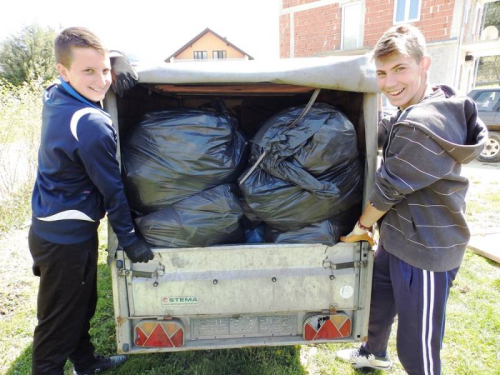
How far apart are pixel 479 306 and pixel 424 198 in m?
2.04

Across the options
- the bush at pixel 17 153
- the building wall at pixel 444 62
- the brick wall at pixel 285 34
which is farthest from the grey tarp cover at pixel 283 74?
the brick wall at pixel 285 34

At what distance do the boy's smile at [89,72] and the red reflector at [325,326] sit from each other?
1.65 m

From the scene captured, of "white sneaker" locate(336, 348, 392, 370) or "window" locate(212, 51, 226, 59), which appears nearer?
"white sneaker" locate(336, 348, 392, 370)

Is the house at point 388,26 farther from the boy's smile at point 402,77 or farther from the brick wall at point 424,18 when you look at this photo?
the boy's smile at point 402,77

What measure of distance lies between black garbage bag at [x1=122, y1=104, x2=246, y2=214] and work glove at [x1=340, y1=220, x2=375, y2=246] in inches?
29.5

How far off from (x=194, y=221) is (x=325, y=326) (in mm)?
956

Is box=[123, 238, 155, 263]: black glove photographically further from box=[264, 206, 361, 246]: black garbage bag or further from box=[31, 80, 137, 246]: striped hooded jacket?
box=[264, 206, 361, 246]: black garbage bag

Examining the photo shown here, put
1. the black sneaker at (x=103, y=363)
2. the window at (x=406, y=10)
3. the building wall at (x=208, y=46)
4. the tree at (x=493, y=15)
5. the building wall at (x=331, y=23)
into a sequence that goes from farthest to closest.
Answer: the building wall at (x=208, y=46), the tree at (x=493, y=15), the window at (x=406, y=10), the building wall at (x=331, y=23), the black sneaker at (x=103, y=363)

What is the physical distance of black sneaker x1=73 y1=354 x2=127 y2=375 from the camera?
2.17 metres

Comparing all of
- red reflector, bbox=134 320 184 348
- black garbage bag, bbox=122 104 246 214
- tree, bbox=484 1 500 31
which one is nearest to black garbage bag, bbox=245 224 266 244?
black garbage bag, bbox=122 104 246 214

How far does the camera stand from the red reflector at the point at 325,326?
190cm

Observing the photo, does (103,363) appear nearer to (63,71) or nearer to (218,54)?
(63,71)

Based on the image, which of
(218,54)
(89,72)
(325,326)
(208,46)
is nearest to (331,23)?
(89,72)

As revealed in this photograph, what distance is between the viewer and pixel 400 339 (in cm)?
178
